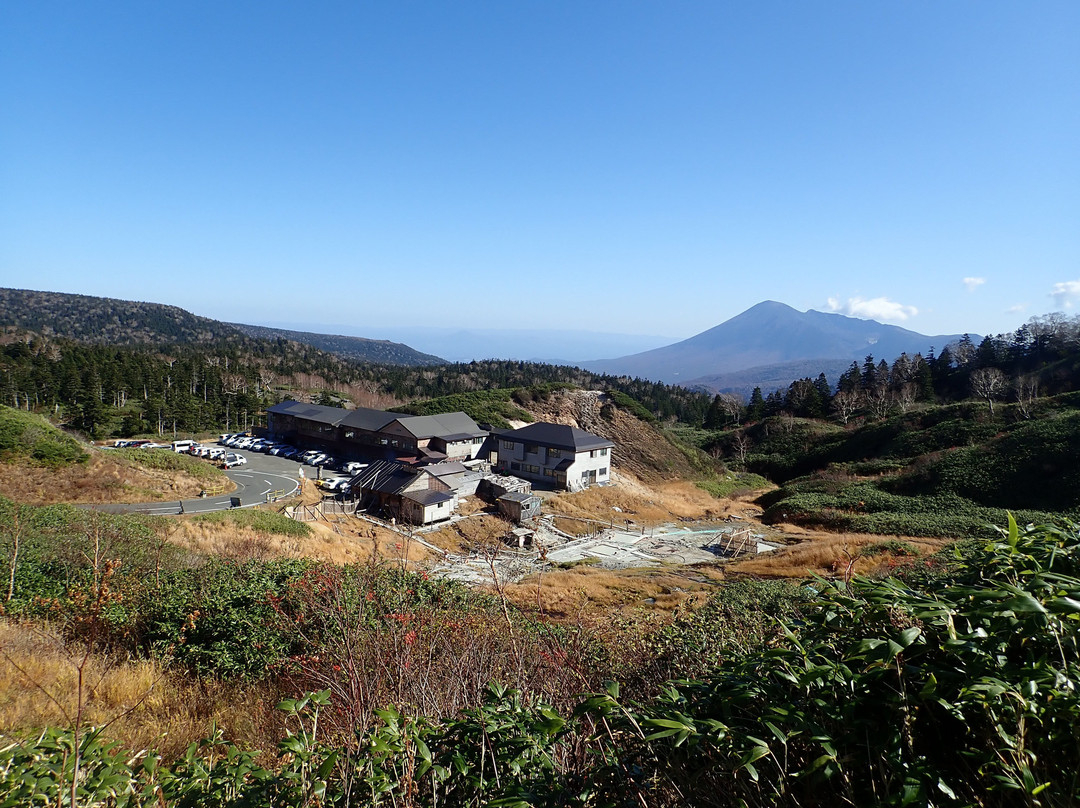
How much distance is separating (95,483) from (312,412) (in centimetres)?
2351

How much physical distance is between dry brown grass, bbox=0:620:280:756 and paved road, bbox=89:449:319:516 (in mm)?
12167

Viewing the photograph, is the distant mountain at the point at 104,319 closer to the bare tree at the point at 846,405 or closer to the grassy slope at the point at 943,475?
the bare tree at the point at 846,405

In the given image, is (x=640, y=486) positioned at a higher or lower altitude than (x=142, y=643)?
lower

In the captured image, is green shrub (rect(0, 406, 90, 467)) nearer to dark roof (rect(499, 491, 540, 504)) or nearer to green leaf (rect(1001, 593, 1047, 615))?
dark roof (rect(499, 491, 540, 504))

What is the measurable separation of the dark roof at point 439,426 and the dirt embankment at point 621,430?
38.9 ft

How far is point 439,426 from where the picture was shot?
40.1 meters

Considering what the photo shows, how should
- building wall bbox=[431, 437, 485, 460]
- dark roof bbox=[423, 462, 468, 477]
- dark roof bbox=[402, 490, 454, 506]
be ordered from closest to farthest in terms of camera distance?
dark roof bbox=[402, 490, 454, 506], dark roof bbox=[423, 462, 468, 477], building wall bbox=[431, 437, 485, 460]

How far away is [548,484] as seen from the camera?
36656 millimetres

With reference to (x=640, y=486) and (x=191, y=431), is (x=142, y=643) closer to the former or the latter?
(x=640, y=486)

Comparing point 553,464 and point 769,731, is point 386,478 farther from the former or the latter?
point 769,731

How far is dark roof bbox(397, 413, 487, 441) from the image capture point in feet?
127

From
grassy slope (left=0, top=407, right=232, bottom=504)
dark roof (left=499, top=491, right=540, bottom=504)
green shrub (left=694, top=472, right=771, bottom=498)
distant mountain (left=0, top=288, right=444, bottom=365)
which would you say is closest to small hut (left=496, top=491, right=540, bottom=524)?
dark roof (left=499, top=491, right=540, bottom=504)

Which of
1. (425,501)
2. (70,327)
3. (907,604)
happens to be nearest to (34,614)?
(907,604)

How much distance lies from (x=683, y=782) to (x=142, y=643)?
7.50 m
